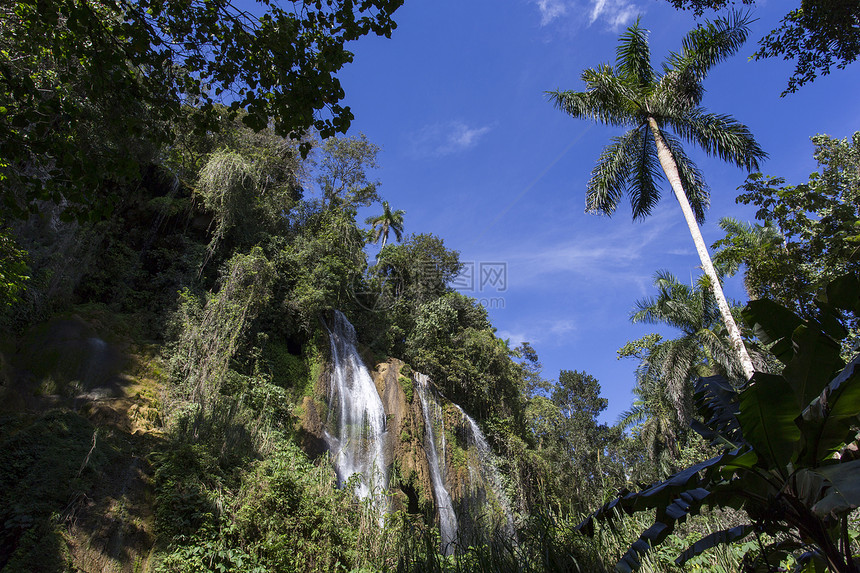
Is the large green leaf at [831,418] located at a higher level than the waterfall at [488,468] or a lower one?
lower

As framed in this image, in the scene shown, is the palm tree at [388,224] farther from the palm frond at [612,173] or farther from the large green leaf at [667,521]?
the large green leaf at [667,521]

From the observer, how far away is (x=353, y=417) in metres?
15.3

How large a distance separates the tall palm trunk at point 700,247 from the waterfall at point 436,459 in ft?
30.7

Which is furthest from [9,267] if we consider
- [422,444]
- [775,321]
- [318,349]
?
[422,444]

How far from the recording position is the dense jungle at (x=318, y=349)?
424 centimetres

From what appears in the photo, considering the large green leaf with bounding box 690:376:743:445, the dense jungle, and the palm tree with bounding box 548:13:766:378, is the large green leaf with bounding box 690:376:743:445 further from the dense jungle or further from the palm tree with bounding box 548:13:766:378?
the palm tree with bounding box 548:13:766:378

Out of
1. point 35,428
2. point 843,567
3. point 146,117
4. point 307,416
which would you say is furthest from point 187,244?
point 843,567

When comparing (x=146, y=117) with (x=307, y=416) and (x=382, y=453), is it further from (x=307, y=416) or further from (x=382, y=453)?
(x=382, y=453)

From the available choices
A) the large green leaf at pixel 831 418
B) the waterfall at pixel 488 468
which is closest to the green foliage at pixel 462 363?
the waterfall at pixel 488 468

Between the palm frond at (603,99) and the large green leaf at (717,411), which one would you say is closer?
the large green leaf at (717,411)

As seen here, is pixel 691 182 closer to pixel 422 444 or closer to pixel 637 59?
pixel 637 59

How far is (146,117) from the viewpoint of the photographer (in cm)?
1283

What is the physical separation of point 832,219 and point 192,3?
42.0 feet

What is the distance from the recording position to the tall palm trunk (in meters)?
9.33
